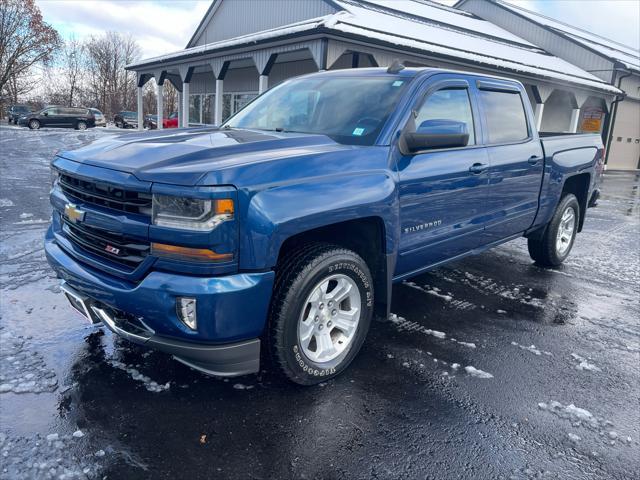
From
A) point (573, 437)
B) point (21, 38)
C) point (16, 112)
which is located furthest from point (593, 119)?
point (21, 38)

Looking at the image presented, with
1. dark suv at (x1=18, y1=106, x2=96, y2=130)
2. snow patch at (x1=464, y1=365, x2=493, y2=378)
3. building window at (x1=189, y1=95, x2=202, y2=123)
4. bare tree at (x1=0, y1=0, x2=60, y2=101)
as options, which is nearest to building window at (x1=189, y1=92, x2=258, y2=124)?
building window at (x1=189, y1=95, x2=202, y2=123)

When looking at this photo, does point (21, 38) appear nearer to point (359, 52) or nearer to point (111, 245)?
point (359, 52)

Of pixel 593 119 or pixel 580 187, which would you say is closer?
pixel 580 187

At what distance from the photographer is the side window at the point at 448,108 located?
3.65 m

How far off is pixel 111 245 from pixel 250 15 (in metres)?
22.4

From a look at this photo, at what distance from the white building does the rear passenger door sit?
30.6 ft

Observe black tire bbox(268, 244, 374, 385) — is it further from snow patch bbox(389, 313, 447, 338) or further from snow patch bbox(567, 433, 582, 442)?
snow patch bbox(567, 433, 582, 442)

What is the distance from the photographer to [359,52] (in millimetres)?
14742

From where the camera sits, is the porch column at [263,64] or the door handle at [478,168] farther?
the porch column at [263,64]

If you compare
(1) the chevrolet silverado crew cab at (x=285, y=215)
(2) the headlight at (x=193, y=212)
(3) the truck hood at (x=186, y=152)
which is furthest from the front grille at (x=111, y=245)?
(3) the truck hood at (x=186, y=152)

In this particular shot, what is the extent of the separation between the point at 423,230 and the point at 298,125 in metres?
1.23

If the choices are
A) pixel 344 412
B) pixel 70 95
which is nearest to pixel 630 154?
pixel 344 412

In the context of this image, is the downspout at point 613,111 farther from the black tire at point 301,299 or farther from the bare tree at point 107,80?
the bare tree at point 107,80

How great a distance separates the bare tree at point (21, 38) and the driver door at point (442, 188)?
4918 cm
